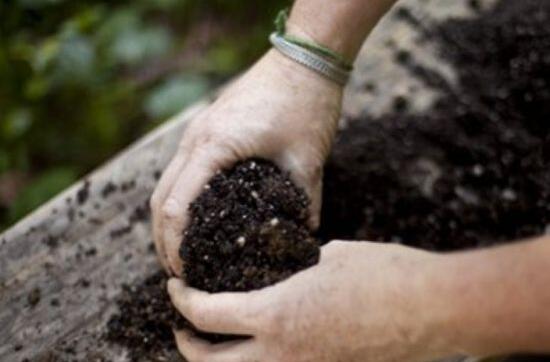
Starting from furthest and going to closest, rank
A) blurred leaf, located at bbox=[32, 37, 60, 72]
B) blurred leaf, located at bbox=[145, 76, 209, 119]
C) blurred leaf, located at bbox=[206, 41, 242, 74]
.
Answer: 1. blurred leaf, located at bbox=[206, 41, 242, 74]
2. blurred leaf, located at bbox=[145, 76, 209, 119]
3. blurred leaf, located at bbox=[32, 37, 60, 72]

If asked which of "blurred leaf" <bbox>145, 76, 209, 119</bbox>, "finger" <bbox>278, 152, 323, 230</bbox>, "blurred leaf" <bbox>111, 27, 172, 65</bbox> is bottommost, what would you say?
"blurred leaf" <bbox>145, 76, 209, 119</bbox>

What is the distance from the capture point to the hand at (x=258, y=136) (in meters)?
1.14

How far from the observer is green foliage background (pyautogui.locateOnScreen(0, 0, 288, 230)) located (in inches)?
69.7

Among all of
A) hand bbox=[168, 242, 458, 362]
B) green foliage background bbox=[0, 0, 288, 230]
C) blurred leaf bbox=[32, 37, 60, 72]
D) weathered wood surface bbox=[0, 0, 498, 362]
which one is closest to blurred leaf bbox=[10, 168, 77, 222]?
green foliage background bbox=[0, 0, 288, 230]

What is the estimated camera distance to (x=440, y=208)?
1372 millimetres

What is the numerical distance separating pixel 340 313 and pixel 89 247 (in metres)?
0.52

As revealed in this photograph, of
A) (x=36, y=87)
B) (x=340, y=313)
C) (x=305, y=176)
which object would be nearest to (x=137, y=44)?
(x=36, y=87)

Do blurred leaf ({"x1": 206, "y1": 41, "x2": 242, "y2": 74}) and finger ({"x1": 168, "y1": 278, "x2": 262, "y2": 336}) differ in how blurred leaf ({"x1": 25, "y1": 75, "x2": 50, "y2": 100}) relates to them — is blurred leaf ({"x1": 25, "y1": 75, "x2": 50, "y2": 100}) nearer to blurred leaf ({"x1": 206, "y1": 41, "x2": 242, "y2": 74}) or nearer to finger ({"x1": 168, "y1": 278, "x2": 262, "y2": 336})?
blurred leaf ({"x1": 206, "y1": 41, "x2": 242, "y2": 74})

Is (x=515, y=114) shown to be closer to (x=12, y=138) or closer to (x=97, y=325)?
(x=97, y=325)

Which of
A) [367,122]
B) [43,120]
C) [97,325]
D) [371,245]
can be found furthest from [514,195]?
[43,120]

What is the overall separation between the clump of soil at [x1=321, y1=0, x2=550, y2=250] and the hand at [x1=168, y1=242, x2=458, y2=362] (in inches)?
13.9

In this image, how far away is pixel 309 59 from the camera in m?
1.23

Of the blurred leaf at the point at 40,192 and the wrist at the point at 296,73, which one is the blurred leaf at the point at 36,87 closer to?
the blurred leaf at the point at 40,192

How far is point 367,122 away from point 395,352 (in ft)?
1.93
